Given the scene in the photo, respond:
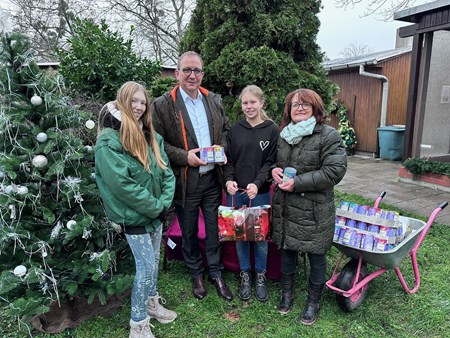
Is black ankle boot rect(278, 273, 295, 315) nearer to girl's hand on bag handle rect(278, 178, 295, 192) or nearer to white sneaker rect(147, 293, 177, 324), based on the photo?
girl's hand on bag handle rect(278, 178, 295, 192)

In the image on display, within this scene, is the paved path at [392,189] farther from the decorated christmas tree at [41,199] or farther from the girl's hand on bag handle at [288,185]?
the decorated christmas tree at [41,199]

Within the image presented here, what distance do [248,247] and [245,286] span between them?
0.35m

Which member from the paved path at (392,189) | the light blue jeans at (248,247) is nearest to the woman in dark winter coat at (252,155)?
Result: the light blue jeans at (248,247)

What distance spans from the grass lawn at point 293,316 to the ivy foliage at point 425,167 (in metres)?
3.69

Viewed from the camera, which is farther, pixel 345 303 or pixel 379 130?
pixel 379 130

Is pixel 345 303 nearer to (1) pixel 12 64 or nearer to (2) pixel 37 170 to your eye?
(2) pixel 37 170

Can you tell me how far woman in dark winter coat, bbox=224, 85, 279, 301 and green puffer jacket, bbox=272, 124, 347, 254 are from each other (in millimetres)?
217

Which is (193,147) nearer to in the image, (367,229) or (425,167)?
(367,229)

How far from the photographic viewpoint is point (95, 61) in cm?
392

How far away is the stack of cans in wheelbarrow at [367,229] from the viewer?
2.50 m

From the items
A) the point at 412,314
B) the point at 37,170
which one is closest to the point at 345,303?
the point at 412,314

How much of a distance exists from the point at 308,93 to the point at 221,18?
2.23m

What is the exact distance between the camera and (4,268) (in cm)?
228

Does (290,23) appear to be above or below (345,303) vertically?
above
